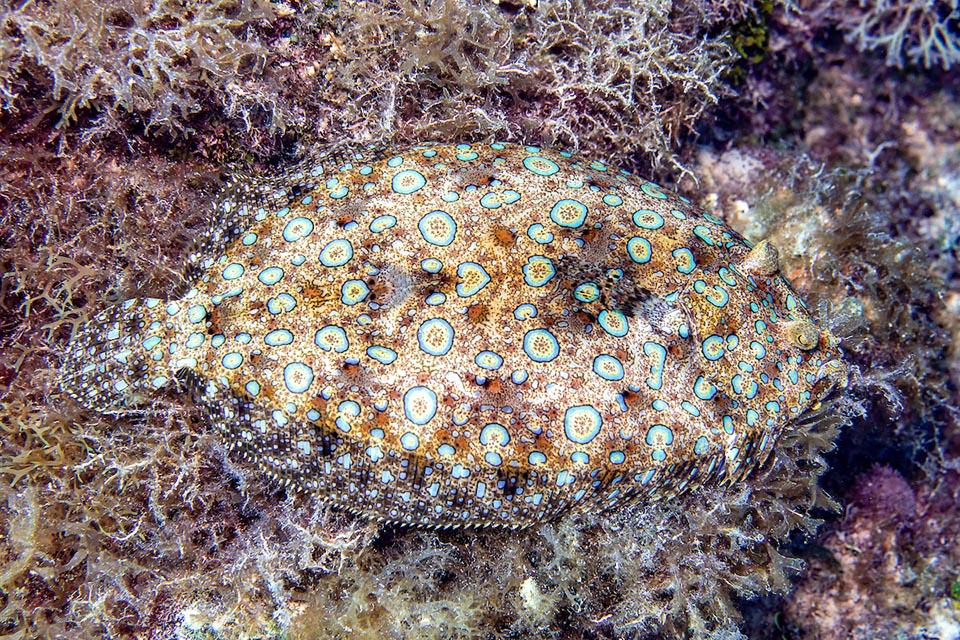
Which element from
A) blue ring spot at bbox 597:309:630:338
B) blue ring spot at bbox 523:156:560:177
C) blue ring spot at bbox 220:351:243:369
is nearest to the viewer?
blue ring spot at bbox 220:351:243:369

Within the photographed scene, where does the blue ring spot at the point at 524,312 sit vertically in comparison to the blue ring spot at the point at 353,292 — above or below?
above

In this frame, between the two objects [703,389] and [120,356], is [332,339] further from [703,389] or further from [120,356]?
[703,389]

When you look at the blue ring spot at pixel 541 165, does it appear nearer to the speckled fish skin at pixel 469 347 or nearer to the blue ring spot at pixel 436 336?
the speckled fish skin at pixel 469 347

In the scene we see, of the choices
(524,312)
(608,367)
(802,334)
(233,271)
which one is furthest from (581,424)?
(233,271)

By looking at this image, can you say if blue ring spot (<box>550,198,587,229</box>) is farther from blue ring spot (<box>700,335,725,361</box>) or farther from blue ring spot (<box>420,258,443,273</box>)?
blue ring spot (<box>700,335,725,361</box>)

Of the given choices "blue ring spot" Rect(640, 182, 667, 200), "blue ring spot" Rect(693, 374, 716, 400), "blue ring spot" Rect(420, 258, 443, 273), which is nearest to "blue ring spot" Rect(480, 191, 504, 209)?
"blue ring spot" Rect(420, 258, 443, 273)

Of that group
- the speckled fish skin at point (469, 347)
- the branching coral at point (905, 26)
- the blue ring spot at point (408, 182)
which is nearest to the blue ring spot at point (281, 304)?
the speckled fish skin at point (469, 347)

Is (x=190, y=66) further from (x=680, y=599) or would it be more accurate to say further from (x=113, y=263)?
(x=680, y=599)
